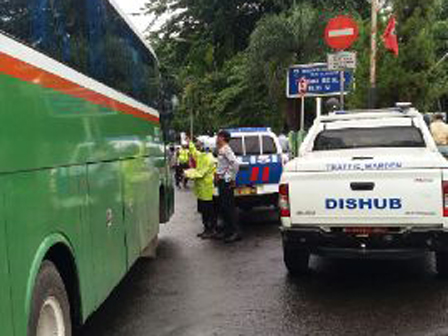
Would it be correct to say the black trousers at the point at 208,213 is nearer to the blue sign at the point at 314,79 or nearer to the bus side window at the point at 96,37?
the bus side window at the point at 96,37

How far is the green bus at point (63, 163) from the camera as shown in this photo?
3562 millimetres

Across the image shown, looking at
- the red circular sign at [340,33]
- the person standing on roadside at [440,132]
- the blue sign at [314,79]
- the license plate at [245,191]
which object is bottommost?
the license plate at [245,191]

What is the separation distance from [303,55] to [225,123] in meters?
7.25

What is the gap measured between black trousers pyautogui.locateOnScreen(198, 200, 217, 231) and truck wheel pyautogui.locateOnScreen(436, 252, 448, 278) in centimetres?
478

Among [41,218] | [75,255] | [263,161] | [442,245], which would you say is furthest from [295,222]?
[263,161]

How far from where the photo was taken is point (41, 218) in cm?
397

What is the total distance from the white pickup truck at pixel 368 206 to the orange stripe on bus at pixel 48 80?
2.19m

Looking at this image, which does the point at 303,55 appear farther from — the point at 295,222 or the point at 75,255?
the point at 75,255

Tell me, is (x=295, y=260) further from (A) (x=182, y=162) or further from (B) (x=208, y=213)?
(A) (x=182, y=162)

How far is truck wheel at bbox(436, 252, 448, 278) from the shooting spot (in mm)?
7504

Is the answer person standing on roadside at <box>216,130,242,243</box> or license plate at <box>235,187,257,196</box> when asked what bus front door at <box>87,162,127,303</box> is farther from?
license plate at <box>235,187,257,196</box>

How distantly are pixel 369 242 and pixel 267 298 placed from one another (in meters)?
1.21

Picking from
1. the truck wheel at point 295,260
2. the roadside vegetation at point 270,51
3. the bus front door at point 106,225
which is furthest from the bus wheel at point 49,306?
the roadside vegetation at point 270,51

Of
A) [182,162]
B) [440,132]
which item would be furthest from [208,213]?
[182,162]
